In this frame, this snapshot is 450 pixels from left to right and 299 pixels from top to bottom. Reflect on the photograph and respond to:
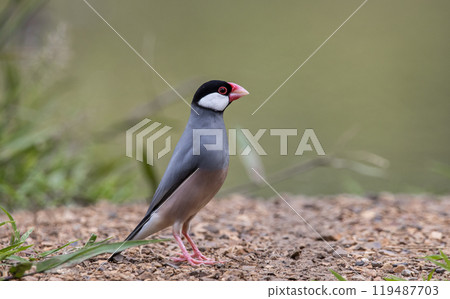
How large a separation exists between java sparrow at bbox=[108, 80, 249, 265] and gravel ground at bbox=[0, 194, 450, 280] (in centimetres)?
14

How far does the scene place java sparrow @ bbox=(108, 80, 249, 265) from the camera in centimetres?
237

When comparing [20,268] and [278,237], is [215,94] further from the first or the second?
[20,268]

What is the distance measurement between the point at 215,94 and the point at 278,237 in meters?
0.85

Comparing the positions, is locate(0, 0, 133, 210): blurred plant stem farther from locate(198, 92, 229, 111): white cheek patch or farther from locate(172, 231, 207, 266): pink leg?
locate(172, 231, 207, 266): pink leg

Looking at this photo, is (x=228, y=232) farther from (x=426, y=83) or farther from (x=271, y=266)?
(x=426, y=83)

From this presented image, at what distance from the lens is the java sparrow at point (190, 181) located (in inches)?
93.3

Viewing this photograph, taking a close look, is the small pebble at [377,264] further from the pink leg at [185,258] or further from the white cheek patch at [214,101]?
the white cheek patch at [214,101]

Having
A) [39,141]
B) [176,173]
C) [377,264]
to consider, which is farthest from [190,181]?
[39,141]

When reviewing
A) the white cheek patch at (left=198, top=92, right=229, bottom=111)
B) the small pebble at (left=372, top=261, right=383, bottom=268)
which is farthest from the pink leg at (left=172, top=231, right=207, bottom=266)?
the small pebble at (left=372, top=261, right=383, bottom=268)

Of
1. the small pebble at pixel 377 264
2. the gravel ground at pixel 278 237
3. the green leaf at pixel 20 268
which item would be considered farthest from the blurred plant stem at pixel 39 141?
the small pebble at pixel 377 264

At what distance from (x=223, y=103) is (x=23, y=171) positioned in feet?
6.50

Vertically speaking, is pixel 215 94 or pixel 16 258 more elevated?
pixel 215 94

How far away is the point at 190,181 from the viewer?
2369 mm

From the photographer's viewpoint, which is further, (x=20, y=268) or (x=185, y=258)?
(x=185, y=258)
